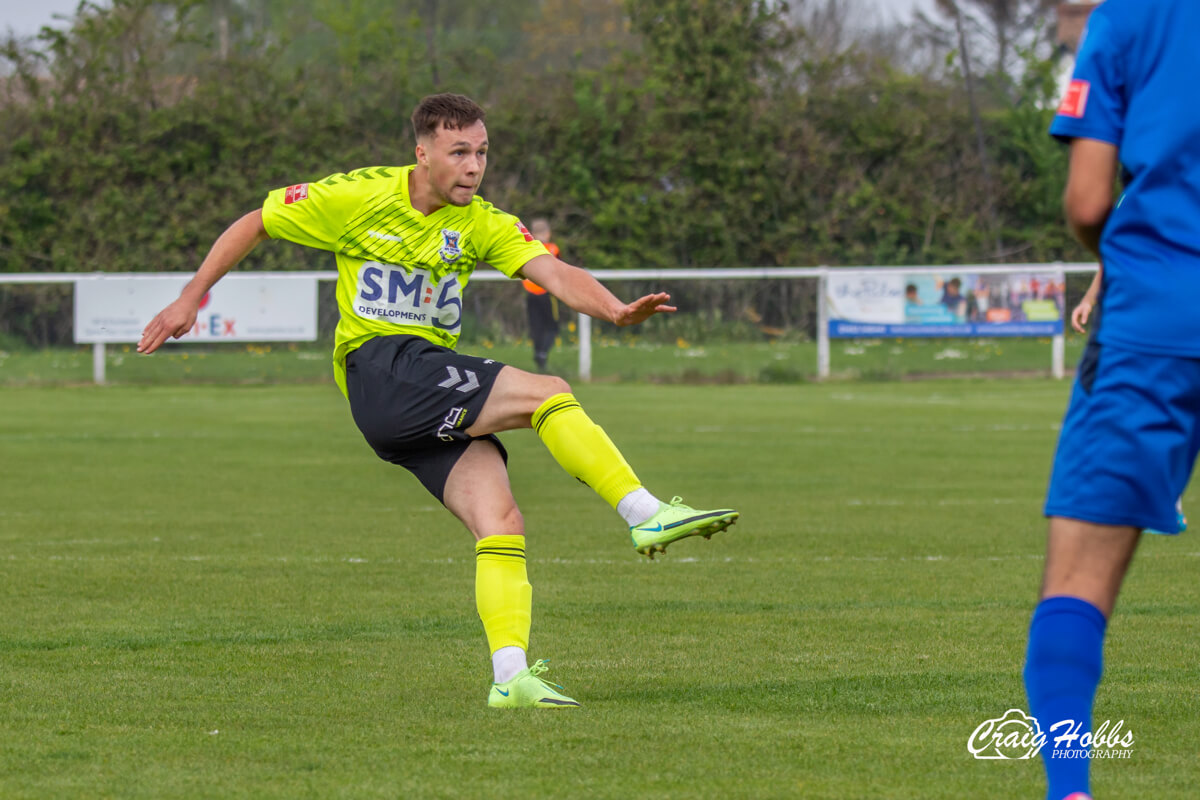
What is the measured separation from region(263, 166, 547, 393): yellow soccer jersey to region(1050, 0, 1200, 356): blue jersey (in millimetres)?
2460

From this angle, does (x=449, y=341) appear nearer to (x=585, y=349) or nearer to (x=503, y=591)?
(x=503, y=591)

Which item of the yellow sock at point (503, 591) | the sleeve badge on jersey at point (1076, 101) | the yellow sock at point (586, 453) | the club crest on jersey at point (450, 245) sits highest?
the sleeve badge on jersey at point (1076, 101)

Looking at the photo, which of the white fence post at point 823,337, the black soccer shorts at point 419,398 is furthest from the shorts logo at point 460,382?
the white fence post at point 823,337

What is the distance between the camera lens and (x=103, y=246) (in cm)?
2936

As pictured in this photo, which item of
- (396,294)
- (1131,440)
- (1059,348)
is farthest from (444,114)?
(1059,348)

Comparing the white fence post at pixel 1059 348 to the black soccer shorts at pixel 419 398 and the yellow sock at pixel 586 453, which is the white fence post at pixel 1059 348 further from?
the yellow sock at pixel 586 453

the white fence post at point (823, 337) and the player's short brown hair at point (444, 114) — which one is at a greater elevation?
the player's short brown hair at point (444, 114)

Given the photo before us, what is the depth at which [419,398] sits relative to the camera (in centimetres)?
488

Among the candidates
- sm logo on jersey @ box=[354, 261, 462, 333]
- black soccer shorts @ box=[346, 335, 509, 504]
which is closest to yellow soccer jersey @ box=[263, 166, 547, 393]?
sm logo on jersey @ box=[354, 261, 462, 333]

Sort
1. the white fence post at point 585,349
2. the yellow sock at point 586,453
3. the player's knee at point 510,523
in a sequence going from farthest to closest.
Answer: the white fence post at point 585,349
the player's knee at point 510,523
the yellow sock at point 586,453

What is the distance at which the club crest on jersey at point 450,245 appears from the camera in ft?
16.8

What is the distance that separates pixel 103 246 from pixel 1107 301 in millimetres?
28379

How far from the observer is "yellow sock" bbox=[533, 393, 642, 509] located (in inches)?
A: 189

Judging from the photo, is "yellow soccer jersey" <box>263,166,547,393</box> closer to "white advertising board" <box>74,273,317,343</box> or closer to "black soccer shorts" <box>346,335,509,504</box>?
"black soccer shorts" <box>346,335,509,504</box>
